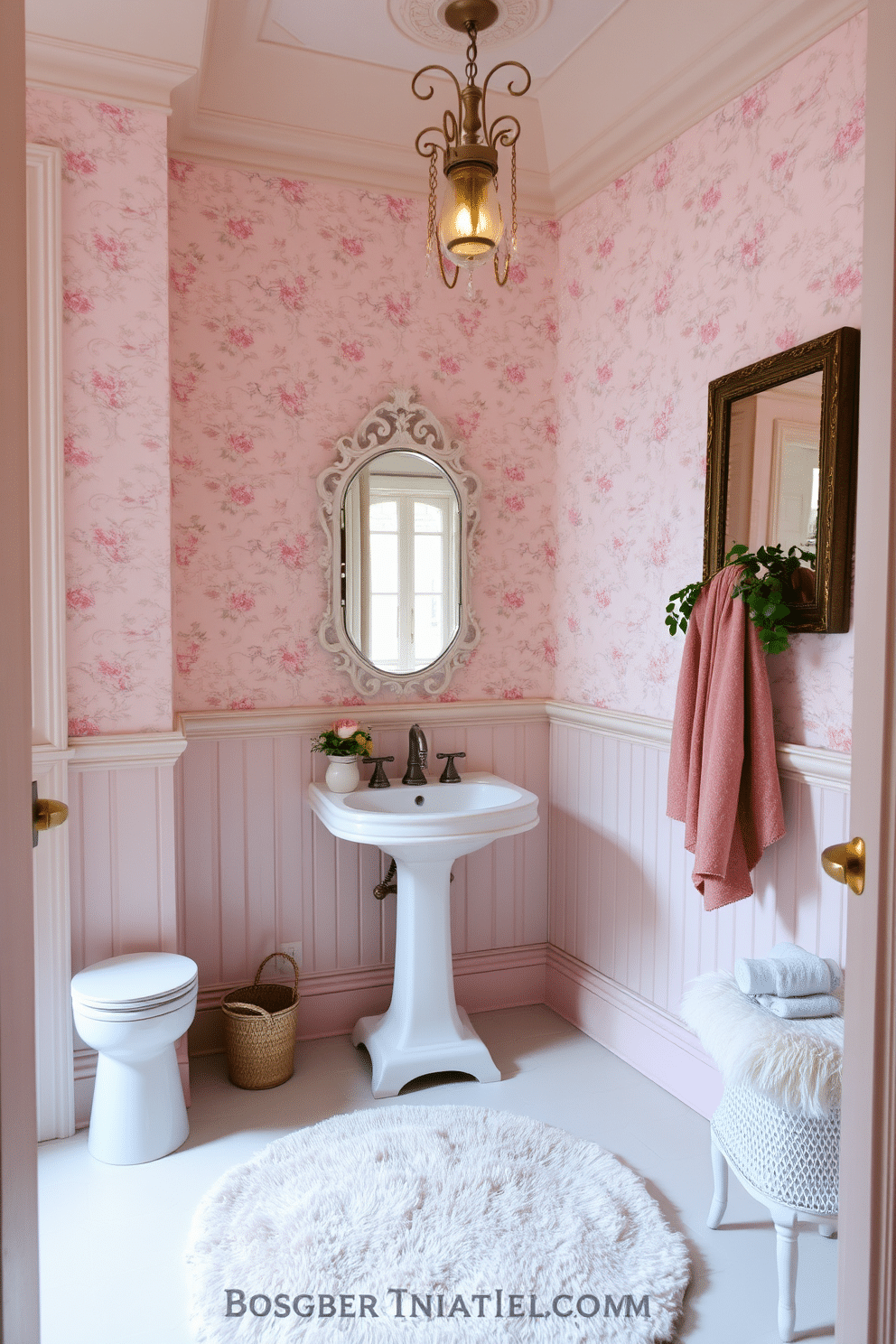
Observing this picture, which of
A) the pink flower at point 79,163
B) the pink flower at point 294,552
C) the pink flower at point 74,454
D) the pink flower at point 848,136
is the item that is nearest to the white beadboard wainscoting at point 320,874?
the pink flower at point 294,552

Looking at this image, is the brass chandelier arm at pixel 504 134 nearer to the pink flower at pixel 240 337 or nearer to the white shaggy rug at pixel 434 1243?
the pink flower at pixel 240 337

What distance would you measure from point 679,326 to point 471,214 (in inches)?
36.0

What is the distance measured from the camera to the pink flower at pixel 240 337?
112 inches

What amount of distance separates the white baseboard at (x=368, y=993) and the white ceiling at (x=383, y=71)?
255 centimetres

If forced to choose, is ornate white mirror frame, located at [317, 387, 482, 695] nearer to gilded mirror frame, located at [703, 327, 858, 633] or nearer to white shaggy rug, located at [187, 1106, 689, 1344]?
gilded mirror frame, located at [703, 327, 858, 633]

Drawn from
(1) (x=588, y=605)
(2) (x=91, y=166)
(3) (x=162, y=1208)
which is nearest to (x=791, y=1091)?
(3) (x=162, y=1208)

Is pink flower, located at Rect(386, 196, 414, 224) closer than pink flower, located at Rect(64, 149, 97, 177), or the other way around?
pink flower, located at Rect(64, 149, 97, 177)

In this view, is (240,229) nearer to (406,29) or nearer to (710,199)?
(406,29)

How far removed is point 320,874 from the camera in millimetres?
3057

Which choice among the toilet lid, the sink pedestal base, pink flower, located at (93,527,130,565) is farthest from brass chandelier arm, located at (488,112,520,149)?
the toilet lid

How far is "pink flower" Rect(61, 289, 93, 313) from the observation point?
2387mm

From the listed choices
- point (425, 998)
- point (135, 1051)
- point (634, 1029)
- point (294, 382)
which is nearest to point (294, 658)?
point (294, 382)

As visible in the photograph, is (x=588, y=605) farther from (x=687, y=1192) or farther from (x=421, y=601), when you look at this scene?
(x=687, y=1192)

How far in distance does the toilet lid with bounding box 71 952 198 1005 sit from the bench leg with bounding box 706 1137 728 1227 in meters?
1.30
